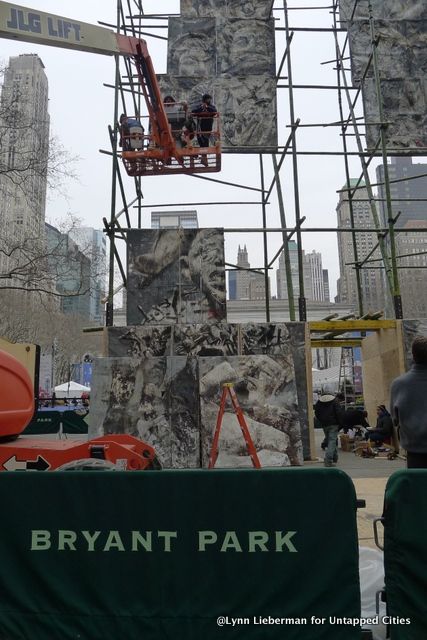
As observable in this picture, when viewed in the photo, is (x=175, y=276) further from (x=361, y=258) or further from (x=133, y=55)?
(x=361, y=258)

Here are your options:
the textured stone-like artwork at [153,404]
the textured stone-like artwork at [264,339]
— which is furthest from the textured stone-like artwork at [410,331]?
the textured stone-like artwork at [153,404]

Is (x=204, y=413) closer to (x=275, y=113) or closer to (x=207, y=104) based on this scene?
(x=207, y=104)

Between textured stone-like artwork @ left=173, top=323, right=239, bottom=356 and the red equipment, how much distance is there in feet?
23.4

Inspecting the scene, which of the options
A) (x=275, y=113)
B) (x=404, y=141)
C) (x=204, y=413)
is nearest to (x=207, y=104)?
(x=275, y=113)

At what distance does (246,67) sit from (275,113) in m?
1.83

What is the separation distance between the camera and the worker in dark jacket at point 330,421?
11.9m

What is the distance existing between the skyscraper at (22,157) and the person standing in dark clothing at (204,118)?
4.94 m

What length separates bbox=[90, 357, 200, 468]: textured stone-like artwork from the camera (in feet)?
36.7

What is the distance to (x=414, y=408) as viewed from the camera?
4.32 metres

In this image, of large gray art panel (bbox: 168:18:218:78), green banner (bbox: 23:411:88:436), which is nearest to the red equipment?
large gray art panel (bbox: 168:18:218:78)

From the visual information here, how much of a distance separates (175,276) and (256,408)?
4835 mm

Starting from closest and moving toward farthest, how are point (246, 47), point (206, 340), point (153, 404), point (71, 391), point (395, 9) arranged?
point (153, 404) → point (206, 340) → point (246, 47) → point (395, 9) → point (71, 391)

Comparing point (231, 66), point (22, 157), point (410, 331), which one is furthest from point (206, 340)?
point (231, 66)

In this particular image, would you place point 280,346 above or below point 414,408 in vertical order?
above
